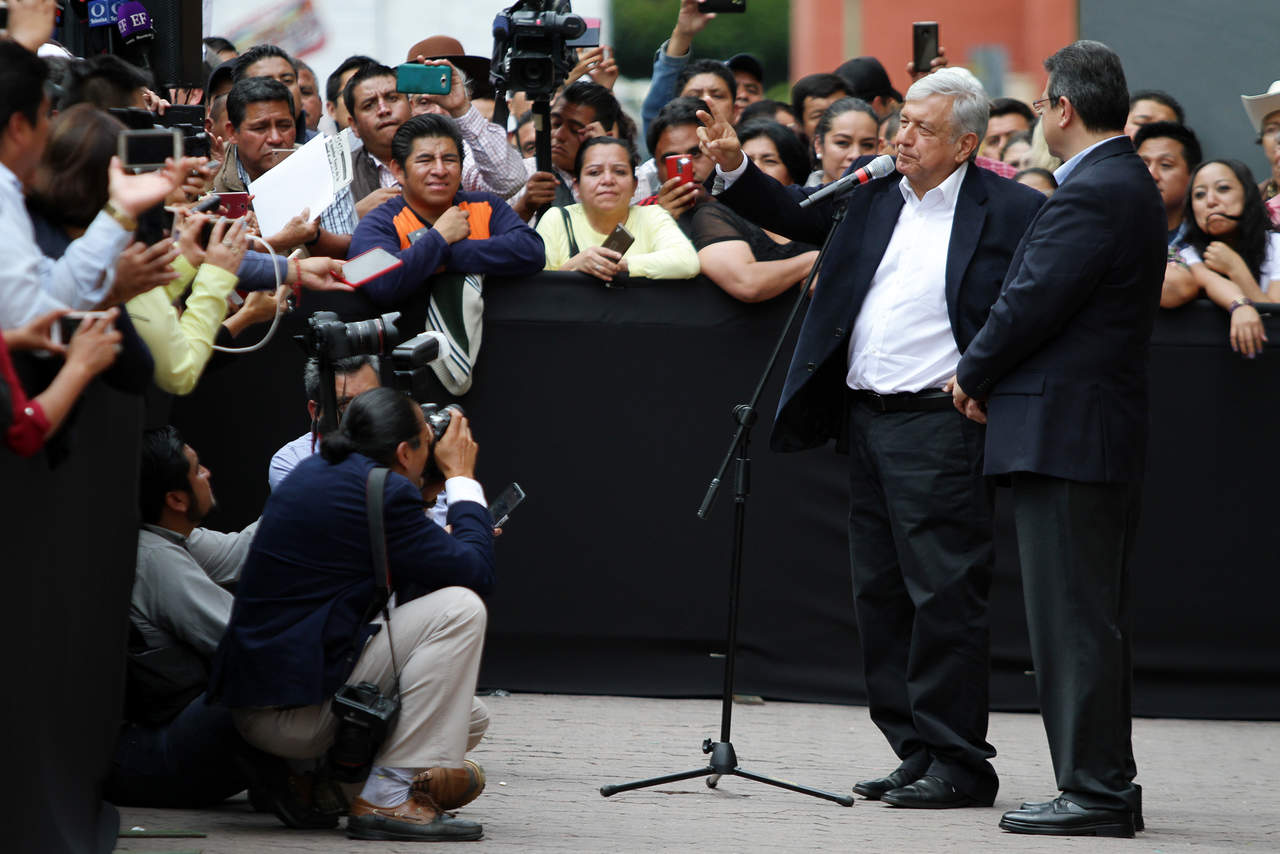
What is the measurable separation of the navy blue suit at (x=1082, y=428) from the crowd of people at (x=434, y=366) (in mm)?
33

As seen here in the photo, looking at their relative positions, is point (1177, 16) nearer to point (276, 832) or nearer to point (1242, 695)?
point (1242, 695)

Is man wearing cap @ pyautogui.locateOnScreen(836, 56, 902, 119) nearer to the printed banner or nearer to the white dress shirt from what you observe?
the printed banner

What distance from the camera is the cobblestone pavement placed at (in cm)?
474

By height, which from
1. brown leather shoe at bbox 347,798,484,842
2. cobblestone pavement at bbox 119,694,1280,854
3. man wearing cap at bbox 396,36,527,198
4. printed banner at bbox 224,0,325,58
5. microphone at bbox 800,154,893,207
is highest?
printed banner at bbox 224,0,325,58

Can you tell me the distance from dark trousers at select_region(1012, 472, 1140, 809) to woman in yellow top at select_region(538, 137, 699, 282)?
240 cm

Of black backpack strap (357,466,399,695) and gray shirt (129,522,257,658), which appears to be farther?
gray shirt (129,522,257,658)

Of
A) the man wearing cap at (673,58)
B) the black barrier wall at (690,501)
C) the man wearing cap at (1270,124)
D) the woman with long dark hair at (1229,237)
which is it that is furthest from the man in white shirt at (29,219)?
the man wearing cap at (1270,124)

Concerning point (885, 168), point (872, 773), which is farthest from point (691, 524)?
point (885, 168)

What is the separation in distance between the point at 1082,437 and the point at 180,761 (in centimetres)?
272

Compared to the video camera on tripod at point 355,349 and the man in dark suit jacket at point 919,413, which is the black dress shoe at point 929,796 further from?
the video camera on tripod at point 355,349

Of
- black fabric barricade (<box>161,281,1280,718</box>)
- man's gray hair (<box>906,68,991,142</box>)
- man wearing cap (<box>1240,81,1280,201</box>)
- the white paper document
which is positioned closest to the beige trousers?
the white paper document

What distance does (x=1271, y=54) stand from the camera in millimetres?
10531

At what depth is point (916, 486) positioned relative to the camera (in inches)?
213

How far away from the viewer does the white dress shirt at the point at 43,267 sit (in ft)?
11.1
